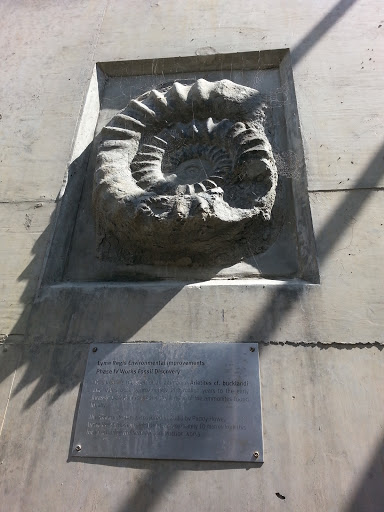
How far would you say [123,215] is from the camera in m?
2.74

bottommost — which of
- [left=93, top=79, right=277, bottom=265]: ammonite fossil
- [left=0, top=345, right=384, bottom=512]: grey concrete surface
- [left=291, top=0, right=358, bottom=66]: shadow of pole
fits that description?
[left=0, top=345, right=384, bottom=512]: grey concrete surface

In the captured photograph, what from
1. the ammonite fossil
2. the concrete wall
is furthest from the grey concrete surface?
the ammonite fossil

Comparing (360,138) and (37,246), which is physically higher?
(360,138)

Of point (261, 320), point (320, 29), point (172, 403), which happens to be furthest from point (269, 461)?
point (320, 29)

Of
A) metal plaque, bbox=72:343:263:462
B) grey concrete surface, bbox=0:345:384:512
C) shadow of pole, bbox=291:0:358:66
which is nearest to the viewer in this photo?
grey concrete surface, bbox=0:345:384:512

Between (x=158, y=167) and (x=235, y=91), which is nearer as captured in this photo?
(x=158, y=167)

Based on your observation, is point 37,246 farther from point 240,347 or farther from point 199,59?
point 199,59

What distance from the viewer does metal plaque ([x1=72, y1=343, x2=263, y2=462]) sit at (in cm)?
208

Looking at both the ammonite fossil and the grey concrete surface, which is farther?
the ammonite fossil

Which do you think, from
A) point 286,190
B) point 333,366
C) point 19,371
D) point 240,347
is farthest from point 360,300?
point 19,371

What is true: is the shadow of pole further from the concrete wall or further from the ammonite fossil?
the ammonite fossil

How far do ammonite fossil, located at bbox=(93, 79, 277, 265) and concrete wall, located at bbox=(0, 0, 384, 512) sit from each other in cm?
36

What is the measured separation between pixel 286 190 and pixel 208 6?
2779 mm

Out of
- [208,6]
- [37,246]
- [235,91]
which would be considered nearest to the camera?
[37,246]
